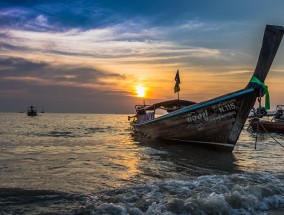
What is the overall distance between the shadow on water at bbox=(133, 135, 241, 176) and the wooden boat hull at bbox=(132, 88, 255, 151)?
432 millimetres

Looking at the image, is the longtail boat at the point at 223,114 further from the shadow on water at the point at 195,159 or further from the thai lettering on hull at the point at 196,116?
the shadow on water at the point at 195,159

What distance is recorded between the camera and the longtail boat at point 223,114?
1113cm

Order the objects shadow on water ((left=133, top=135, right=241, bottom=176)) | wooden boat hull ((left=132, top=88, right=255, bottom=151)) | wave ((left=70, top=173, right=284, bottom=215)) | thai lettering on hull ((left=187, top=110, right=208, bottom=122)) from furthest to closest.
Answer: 1. thai lettering on hull ((left=187, top=110, right=208, bottom=122))
2. wooden boat hull ((left=132, top=88, right=255, bottom=151))
3. shadow on water ((left=133, top=135, right=241, bottom=176))
4. wave ((left=70, top=173, right=284, bottom=215))

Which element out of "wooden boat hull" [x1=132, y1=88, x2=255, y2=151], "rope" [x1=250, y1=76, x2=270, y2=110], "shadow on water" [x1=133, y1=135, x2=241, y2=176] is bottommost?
"shadow on water" [x1=133, y1=135, x2=241, y2=176]

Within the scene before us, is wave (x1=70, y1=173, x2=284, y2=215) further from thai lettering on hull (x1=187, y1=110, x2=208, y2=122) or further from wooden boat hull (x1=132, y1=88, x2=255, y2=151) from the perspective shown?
thai lettering on hull (x1=187, y1=110, x2=208, y2=122)

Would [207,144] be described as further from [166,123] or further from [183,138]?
[166,123]

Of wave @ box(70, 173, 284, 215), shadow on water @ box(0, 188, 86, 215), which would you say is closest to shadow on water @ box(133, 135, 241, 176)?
wave @ box(70, 173, 284, 215)

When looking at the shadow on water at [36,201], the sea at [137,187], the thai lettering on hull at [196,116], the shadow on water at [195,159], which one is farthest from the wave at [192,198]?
the thai lettering on hull at [196,116]

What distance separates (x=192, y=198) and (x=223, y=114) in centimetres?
730

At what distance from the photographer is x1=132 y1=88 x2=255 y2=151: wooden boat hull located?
11787mm

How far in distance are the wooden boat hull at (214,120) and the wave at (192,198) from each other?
17.4 ft

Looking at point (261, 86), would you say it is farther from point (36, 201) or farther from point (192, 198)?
point (36, 201)

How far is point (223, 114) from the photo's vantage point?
1215 centimetres

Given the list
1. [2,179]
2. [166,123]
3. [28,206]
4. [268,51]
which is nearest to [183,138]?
[166,123]
